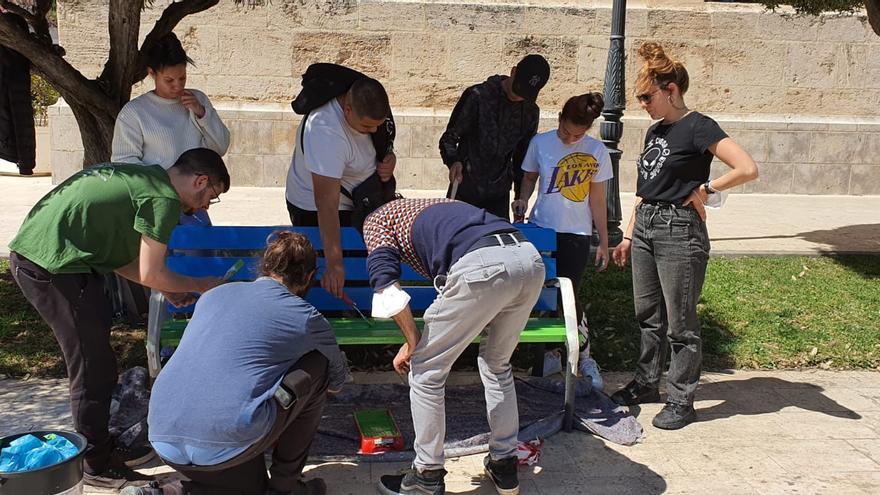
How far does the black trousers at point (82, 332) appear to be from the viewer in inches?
133

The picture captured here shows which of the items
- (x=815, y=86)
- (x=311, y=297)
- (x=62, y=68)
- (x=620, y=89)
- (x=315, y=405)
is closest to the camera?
(x=315, y=405)

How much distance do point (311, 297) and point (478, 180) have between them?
4.08 ft

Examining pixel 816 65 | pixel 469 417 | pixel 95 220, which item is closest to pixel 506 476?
pixel 469 417

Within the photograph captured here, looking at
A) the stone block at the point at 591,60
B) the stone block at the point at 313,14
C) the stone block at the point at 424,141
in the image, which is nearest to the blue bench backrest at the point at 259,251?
the stone block at the point at 424,141

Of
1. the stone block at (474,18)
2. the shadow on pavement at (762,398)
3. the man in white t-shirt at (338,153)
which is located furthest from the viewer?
the stone block at (474,18)

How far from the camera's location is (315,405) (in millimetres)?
3268

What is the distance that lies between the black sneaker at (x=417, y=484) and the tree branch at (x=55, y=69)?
3124 mm

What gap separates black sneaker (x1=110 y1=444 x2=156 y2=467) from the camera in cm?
374

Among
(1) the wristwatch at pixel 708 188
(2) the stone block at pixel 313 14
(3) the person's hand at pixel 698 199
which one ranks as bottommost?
(3) the person's hand at pixel 698 199

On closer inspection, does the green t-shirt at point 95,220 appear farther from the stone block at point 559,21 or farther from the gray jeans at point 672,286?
the stone block at point 559,21

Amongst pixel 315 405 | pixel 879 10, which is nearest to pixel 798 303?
pixel 879 10

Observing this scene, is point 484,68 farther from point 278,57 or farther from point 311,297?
point 311,297

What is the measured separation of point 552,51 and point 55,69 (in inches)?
308

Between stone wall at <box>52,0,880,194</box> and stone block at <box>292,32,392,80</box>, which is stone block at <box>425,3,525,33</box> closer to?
stone wall at <box>52,0,880,194</box>
